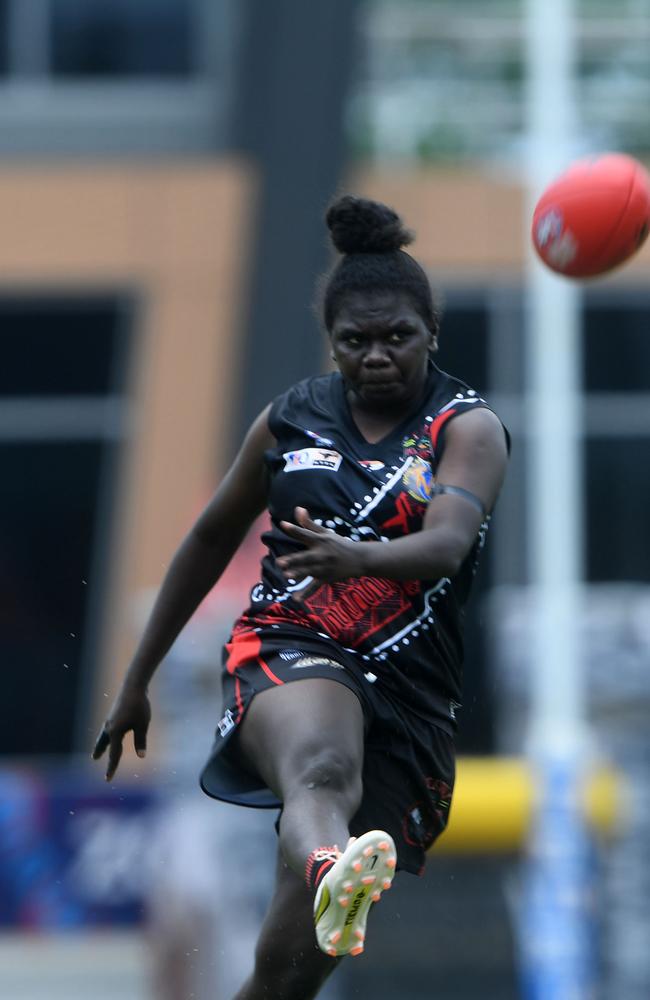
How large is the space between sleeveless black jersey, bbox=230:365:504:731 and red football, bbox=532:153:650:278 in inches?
23.5

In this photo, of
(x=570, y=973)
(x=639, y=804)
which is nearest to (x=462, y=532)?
(x=570, y=973)

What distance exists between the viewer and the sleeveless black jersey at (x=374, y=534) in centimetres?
482

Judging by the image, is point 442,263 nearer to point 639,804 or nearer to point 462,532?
point 639,804

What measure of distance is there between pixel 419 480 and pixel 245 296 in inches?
477

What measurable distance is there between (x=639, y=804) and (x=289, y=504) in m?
7.80

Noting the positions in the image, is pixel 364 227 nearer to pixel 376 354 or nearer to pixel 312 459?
pixel 376 354

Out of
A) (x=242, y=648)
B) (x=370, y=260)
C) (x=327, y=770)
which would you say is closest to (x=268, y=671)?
(x=242, y=648)

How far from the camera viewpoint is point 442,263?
16656 millimetres

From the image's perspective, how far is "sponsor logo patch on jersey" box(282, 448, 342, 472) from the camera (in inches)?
192

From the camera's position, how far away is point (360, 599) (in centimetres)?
488

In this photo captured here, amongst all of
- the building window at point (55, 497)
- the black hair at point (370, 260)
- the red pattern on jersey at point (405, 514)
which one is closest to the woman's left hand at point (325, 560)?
the red pattern on jersey at point (405, 514)

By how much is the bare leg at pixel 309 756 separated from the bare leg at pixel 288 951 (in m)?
0.22

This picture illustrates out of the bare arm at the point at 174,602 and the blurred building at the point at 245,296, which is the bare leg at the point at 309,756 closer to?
the bare arm at the point at 174,602

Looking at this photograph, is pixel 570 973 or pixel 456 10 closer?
pixel 570 973
